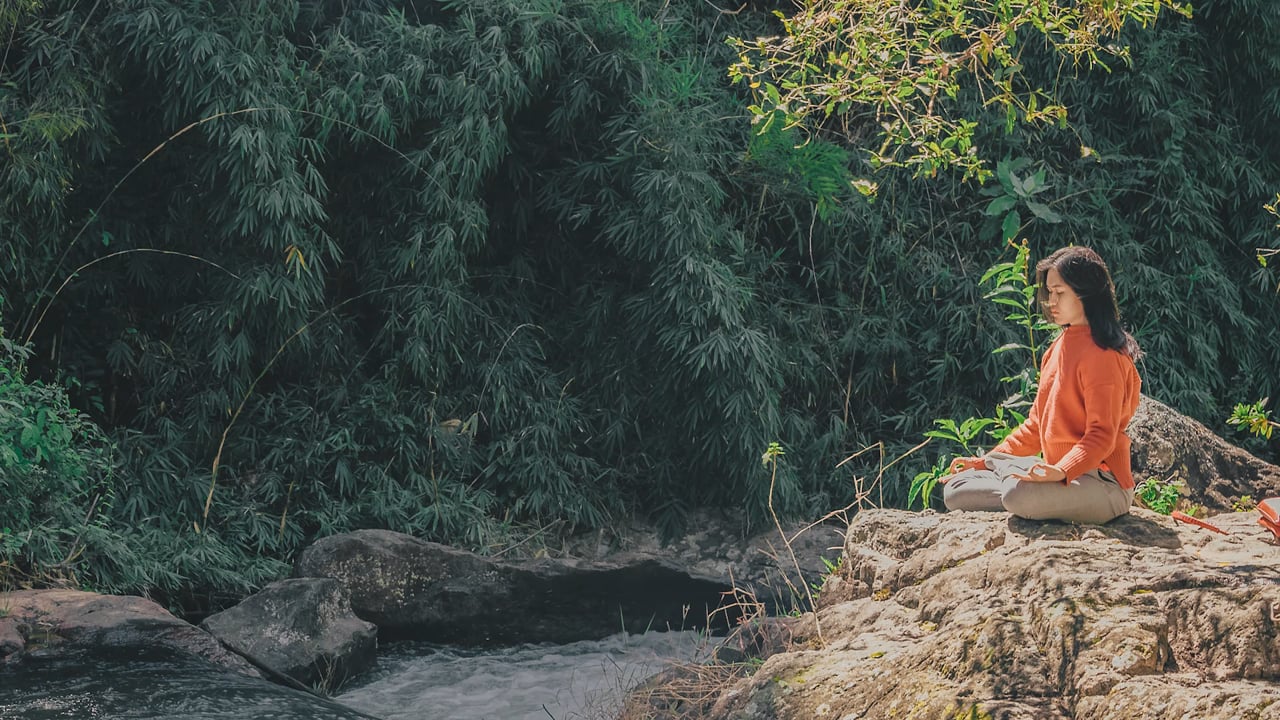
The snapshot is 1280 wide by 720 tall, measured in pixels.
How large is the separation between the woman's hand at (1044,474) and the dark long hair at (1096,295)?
1.09 feet

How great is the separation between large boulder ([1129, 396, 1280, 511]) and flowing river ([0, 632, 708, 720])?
1.59 metres

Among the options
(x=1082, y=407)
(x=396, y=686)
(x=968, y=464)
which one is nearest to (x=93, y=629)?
(x=396, y=686)

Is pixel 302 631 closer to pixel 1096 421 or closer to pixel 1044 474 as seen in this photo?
pixel 1044 474

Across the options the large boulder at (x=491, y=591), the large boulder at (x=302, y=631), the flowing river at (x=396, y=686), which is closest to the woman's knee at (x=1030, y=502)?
the flowing river at (x=396, y=686)

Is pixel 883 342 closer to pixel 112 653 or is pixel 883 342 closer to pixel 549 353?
pixel 549 353

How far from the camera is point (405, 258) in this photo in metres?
5.45

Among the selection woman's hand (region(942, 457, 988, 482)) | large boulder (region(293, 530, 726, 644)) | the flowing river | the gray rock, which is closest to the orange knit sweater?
woman's hand (region(942, 457, 988, 482))

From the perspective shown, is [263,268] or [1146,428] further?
[263,268]

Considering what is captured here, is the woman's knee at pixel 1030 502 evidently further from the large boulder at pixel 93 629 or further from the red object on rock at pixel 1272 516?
the large boulder at pixel 93 629

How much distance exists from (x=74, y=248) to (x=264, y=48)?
4.05 ft

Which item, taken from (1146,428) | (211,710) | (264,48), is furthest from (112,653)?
(1146,428)

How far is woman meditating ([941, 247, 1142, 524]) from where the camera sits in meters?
2.71

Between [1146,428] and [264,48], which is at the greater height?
[264,48]

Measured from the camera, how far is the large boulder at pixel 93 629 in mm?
3711
